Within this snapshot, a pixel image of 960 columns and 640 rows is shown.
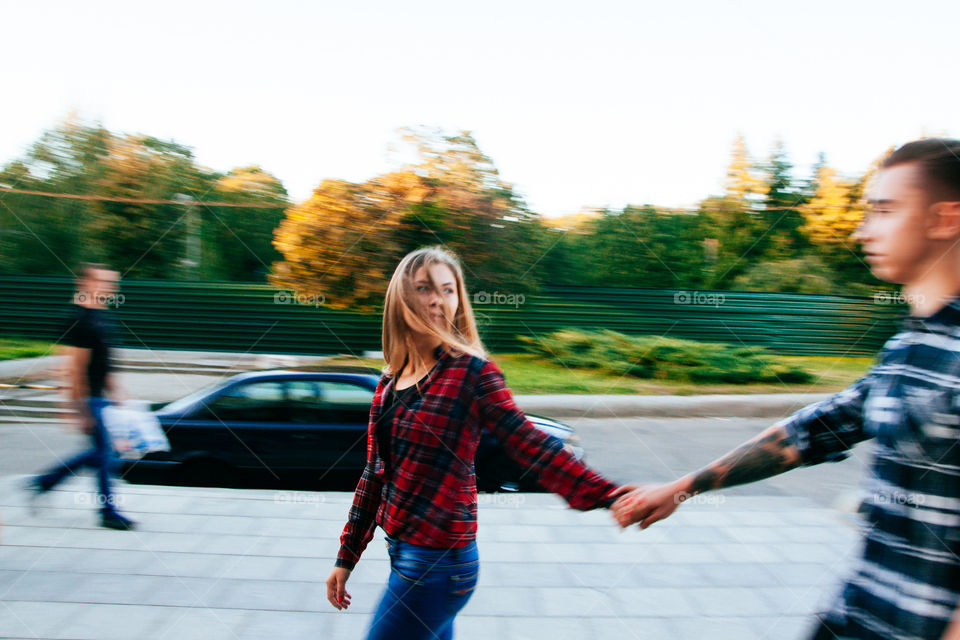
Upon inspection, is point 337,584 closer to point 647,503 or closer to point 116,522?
point 647,503

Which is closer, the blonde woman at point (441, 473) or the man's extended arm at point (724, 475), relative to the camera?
the man's extended arm at point (724, 475)

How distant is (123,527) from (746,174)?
1061 cm

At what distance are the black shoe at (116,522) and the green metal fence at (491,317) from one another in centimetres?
515

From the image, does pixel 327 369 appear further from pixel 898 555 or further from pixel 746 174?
pixel 746 174

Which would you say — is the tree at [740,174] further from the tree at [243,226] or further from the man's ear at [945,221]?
the man's ear at [945,221]

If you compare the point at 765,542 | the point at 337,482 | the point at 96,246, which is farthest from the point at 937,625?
the point at 96,246

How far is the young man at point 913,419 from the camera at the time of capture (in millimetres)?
983

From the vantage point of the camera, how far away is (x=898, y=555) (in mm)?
1025

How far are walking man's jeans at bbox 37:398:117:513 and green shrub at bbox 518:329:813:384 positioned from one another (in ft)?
26.0

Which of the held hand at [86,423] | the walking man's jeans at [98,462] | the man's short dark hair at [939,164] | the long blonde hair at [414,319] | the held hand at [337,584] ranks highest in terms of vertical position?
the man's short dark hair at [939,164]

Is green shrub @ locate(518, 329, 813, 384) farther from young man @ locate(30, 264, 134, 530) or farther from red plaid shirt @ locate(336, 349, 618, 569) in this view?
red plaid shirt @ locate(336, 349, 618, 569)

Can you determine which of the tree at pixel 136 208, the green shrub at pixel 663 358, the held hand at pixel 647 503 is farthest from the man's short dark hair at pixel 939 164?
the green shrub at pixel 663 358

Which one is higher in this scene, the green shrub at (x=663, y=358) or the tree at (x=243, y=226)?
the tree at (x=243, y=226)

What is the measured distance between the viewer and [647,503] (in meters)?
1.60
